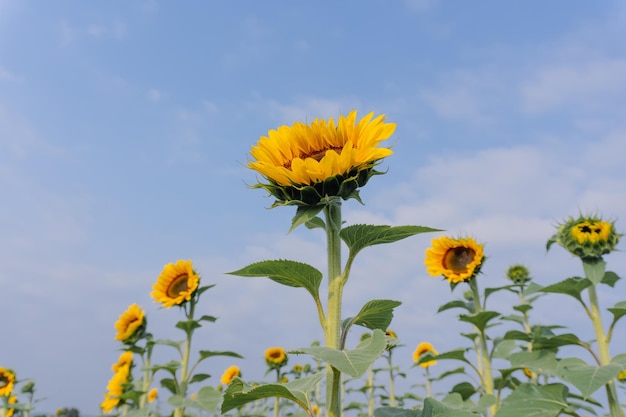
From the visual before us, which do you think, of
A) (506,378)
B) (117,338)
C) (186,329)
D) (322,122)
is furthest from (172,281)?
(322,122)

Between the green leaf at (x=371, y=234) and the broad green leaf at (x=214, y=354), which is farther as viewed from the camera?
the broad green leaf at (x=214, y=354)

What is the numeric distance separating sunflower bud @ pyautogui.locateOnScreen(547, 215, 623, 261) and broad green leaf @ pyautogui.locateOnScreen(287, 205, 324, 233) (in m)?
2.89

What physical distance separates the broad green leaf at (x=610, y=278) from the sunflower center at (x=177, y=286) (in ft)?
11.4

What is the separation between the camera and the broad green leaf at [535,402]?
301 cm

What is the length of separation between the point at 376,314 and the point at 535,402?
6.77 feet

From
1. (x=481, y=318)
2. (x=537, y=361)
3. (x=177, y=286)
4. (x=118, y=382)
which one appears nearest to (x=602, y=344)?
(x=537, y=361)

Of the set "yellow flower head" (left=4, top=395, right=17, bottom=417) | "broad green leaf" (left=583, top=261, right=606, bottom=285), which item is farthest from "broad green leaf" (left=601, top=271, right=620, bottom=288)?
"yellow flower head" (left=4, top=395, right=17, bottom=417)

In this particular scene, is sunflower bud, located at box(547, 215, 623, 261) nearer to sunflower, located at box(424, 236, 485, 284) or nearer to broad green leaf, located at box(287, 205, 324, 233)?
sunflower, located at box(424, 236, 485, 284)

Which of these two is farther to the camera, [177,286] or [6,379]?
[6,379]

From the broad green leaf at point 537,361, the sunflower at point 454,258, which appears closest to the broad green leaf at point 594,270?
the broad green leaf at point 537,361

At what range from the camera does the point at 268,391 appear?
1.39 meters

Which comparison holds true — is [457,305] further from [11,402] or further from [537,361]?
[11,402]

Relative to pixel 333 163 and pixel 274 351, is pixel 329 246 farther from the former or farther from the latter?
pixel 274 351

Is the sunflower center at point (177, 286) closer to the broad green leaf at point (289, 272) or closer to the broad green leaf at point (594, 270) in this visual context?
the broad green leaf at point (594, 270)
